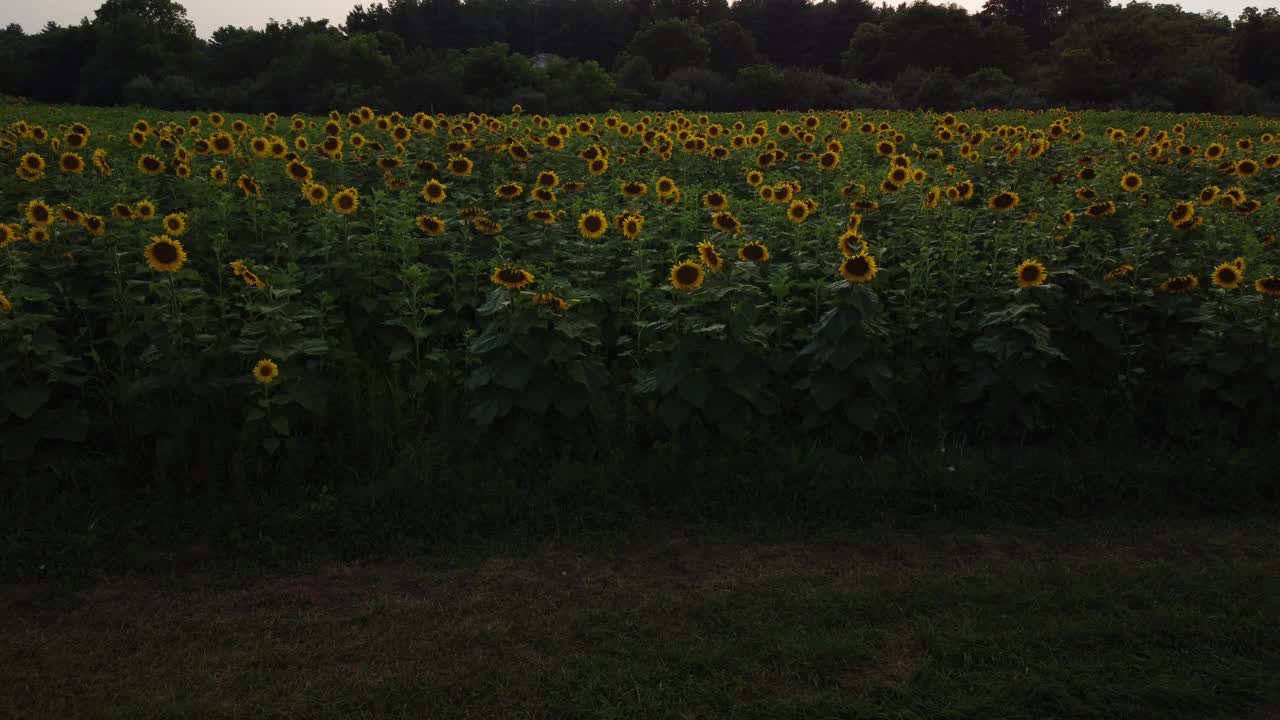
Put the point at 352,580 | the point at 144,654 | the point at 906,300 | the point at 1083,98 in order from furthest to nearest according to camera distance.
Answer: the point at 1083,98
the point at 906,300
the point at 352,580
the point at 144,654

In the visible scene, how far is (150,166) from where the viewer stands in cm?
727

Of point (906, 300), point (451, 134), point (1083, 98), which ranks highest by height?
point (1083, 98)

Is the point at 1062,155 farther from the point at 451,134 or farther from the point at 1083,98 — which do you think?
the point at 1083,98

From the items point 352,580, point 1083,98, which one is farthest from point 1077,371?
point 1083,98

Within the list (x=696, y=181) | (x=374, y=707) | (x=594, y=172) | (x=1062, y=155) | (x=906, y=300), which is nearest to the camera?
(x=374, y=707)

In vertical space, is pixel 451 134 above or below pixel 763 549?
above

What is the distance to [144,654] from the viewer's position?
353cm

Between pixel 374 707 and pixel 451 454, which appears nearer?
pixel 374 707

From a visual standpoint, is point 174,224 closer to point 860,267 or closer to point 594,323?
point 594,323

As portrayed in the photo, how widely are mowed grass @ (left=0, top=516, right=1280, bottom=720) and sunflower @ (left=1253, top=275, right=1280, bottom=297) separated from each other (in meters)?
1.53

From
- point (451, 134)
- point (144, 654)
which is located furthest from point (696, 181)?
point (144, 654)

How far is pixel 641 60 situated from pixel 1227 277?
4545 cm

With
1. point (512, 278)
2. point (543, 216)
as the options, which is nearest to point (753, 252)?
point (512, 278)

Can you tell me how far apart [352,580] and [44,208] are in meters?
3.09
